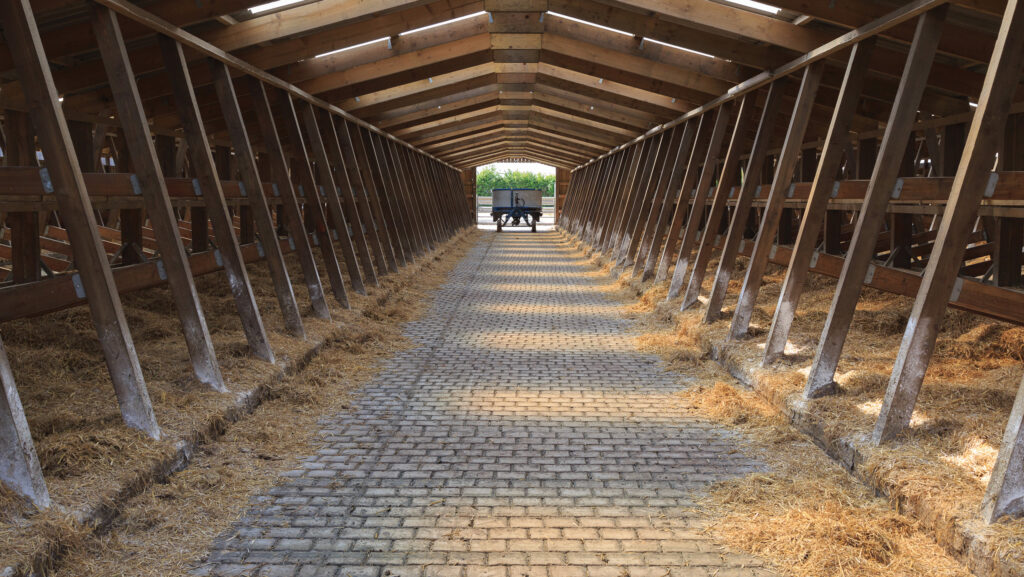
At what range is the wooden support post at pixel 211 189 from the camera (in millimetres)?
6449

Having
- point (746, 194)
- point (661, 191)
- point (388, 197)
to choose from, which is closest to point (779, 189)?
point (746, 194)

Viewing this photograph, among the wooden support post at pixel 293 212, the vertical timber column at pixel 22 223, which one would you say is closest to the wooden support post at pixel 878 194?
the wooden support post at pixel 293 212

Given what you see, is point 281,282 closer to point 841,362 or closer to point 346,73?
point 346,73

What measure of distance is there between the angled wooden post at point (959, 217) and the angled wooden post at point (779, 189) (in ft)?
9.89

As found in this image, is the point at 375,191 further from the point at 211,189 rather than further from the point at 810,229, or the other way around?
the point at 810,229

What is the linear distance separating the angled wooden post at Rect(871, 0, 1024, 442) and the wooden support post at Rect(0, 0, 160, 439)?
4.57 m

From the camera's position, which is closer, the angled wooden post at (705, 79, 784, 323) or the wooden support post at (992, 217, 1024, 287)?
the wooden support post at (992, 217, 1024, 287)

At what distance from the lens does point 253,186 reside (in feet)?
26.1

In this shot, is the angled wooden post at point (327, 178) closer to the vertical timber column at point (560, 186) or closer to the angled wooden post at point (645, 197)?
the angled wooden post at point (645, 197)

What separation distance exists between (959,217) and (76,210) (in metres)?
5.15

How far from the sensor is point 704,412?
637 centimetres

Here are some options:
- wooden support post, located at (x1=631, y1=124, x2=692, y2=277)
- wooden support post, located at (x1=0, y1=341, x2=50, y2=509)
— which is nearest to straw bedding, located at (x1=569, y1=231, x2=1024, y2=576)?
wooden support post, located at (x1=0, y1=341, x2=50, y2=509)

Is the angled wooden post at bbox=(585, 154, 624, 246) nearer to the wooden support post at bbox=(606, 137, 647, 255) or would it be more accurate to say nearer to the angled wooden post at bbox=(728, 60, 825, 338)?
the wooden support post at bbox=(606, 137, 647, 255)

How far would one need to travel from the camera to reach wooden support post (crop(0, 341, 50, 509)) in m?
3.61
